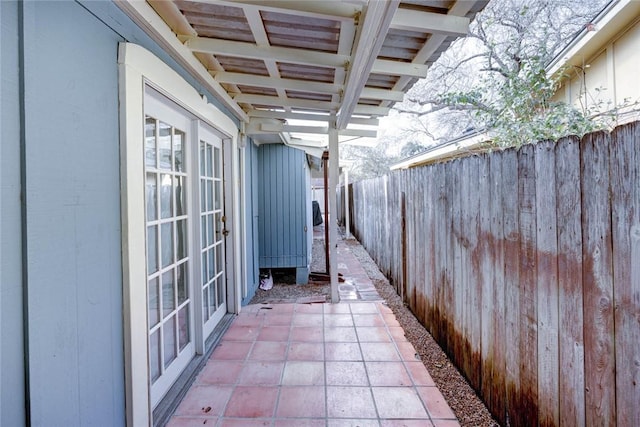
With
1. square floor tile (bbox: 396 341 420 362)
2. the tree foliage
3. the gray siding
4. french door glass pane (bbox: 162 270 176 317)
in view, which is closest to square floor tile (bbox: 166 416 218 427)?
french door glass pane (bbox: 162 270 176 317)

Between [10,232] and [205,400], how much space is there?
1.79 m

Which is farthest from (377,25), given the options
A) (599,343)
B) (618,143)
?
(599,343)

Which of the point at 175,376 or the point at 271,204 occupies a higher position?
the point at 271,204

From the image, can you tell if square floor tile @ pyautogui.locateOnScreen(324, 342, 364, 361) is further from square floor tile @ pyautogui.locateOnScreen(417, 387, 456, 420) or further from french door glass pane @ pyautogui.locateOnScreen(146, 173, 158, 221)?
french door glass pane @ pyautogui.locateOnScreen(146, 173, 158, 221)

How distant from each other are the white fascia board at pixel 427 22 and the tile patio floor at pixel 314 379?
2381mm

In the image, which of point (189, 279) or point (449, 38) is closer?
point (449, 38)

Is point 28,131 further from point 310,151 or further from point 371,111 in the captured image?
point 310,151

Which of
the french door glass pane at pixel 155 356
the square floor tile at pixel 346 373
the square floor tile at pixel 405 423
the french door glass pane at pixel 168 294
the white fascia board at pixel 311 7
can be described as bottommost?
the square floor tile at pixel 405 423

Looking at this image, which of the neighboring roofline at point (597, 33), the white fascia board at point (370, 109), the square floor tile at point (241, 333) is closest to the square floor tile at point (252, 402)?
the square floor tile at point (241, 333)

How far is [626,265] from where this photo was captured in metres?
1.17

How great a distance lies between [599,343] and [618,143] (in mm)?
766

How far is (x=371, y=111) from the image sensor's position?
12.3 ft

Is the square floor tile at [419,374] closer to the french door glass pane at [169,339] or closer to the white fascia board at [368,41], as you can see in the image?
the french door glass pane at [169,339]

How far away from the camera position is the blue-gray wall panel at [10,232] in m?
1.02
